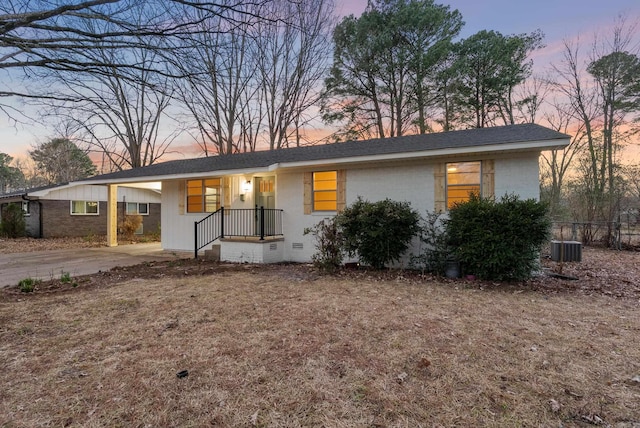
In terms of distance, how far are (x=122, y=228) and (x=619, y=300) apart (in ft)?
57.9

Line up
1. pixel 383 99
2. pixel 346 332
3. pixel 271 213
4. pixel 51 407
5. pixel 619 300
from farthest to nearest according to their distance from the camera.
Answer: pixel 383 99
pixel 271 213
pixel 619 300
pixel 346 332
pixel 51 407

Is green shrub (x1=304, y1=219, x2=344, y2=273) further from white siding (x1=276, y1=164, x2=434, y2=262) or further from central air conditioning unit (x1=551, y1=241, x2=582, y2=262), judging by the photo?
central air conditioning unit (x1=551, y1=241, x2=582, y2=262)

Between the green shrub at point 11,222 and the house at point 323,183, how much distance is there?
642 centimetres

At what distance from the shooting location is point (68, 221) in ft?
51.4

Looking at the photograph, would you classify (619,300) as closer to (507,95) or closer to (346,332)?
(346,332)

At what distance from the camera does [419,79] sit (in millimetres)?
15109

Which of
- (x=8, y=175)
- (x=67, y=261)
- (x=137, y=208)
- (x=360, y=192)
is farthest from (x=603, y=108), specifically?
(x=8, y=175)

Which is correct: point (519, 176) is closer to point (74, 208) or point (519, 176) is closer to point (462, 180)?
point (462, 180)

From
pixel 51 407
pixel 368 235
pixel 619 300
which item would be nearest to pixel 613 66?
pixel 619 300

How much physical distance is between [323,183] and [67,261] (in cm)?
756

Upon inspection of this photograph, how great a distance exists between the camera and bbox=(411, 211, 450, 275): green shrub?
21.5ft

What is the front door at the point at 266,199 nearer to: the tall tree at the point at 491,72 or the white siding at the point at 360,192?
the white siding at the point at 360,192

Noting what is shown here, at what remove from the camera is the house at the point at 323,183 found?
6605mm

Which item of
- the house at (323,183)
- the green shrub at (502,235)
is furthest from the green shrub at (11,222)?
the green shrub at (502,235)
